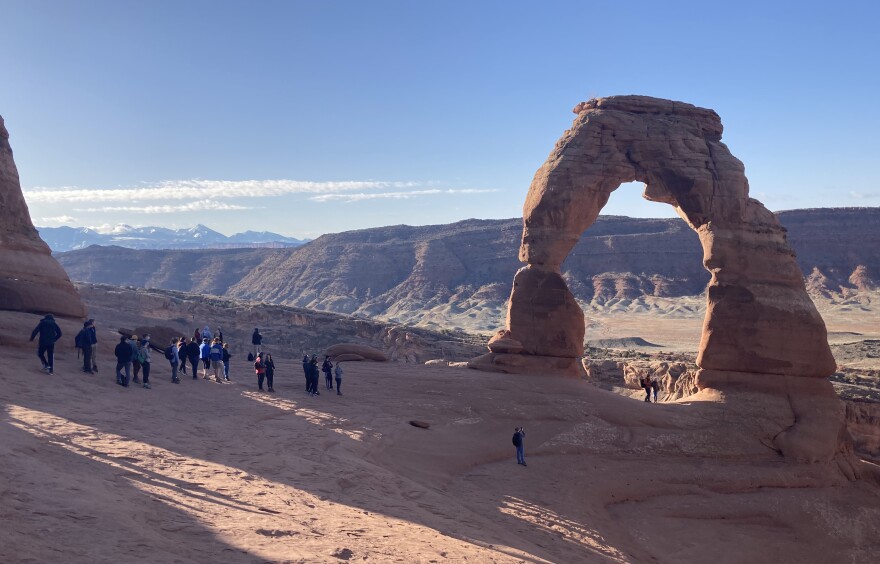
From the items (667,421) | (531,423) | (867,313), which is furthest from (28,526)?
(867,313)

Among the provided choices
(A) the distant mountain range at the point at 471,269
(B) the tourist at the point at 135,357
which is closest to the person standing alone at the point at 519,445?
(B) the tourist at the point at 135,357

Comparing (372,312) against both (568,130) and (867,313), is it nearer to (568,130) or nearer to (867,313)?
(867,313)

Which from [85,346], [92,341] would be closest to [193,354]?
[92,341]

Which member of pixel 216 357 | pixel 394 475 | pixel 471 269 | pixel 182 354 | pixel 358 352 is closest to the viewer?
pixel 394 475

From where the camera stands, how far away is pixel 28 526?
25.5ft

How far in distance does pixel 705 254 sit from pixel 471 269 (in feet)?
274

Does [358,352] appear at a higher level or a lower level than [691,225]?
lower

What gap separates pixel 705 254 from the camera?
81.1ft

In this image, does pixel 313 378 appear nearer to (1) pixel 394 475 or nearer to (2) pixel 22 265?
(1) pixel 394 475

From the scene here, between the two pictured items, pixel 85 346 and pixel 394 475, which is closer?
pixel 394 475

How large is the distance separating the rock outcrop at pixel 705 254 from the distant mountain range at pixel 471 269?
55.5 metres

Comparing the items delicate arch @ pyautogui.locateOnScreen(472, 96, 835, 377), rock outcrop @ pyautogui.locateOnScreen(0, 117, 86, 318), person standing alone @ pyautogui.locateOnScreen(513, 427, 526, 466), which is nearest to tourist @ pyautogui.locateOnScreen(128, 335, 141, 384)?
rock outcrop @ pyautogui.locateOnScreen(0, 117, 86, 318)

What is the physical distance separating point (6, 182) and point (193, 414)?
13.9 metres

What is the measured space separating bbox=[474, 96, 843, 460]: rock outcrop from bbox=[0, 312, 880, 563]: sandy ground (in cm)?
132
